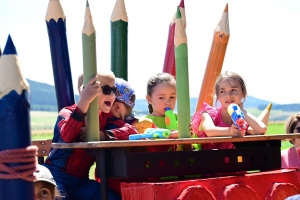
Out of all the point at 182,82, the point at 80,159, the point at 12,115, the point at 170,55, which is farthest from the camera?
the point at 170,55

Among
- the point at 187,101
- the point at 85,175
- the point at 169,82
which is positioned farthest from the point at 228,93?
the point at 85,175

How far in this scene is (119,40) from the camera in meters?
5.51

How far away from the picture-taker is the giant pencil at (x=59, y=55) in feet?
16.4

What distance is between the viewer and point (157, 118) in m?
5.35

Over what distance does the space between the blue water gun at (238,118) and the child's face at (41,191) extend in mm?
1657

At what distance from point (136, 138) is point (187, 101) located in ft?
1.45

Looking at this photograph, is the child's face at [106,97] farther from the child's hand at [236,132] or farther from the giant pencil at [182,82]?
the child's hand at [236,132]

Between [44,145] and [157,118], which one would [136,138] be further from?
[44,145]

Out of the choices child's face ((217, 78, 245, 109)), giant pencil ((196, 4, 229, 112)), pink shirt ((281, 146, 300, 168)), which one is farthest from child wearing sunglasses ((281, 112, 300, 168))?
child's face ((217, 78, 245, 109))

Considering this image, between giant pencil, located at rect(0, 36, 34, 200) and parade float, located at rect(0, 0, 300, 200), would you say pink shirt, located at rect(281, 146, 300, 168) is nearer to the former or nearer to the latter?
parade float, located at rect(0, 0, 300, 200)

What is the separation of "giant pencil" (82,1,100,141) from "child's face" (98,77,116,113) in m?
0.33

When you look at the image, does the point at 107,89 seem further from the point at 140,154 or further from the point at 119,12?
the point at 119,12

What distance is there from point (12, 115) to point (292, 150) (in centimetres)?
421

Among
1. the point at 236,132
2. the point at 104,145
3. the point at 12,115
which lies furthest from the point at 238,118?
the point at 12,115
